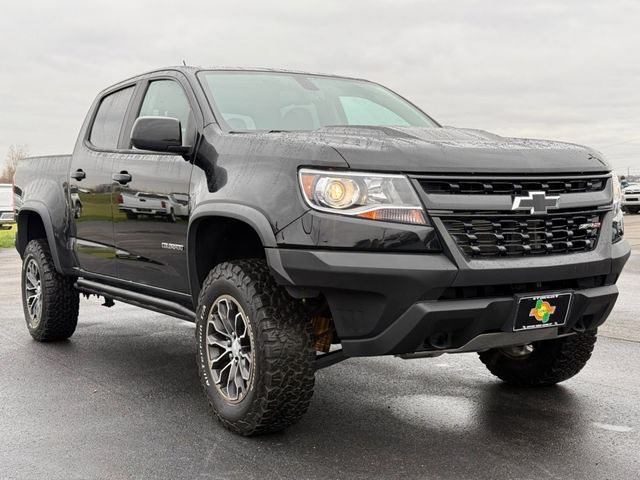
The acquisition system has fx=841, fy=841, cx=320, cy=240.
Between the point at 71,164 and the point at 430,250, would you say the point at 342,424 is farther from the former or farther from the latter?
the point at 71,164

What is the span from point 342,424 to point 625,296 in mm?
5971

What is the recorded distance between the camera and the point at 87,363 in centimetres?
612

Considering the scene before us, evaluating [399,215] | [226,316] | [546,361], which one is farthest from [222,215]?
[546,361]

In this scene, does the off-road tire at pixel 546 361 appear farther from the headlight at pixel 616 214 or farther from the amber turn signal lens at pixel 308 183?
the amber turn signal lens at pixel 308 183

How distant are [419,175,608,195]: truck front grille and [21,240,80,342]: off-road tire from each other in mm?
Result: 3928

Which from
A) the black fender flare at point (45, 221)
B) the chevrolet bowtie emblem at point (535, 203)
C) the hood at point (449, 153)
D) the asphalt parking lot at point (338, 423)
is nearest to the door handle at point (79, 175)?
the black fender flare at point (45, 221)

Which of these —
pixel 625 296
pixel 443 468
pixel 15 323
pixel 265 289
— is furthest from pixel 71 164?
pixel 625 296

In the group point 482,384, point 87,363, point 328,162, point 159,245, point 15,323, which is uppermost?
point 328,162

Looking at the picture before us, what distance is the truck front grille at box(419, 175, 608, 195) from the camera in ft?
12.1

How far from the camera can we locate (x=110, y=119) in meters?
6.21

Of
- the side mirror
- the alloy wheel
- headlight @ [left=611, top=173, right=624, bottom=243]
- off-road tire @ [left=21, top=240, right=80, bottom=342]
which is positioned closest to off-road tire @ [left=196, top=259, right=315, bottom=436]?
the side mirror

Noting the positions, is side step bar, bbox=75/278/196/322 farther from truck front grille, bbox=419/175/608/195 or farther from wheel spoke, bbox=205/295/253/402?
truck front grille, bbox=419/175/608/195

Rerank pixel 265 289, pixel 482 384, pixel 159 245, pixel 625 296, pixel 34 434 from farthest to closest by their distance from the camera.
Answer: pixel 625 296 → pixel 482 384 → pixel 159 245 → pixel 34 434 → pixel 265 289

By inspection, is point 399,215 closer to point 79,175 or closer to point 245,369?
point 245,369
